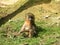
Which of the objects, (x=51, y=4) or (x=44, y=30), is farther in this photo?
(x=51, y=4)

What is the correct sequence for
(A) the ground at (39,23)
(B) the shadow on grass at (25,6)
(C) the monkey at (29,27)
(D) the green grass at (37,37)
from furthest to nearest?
(B) the shadow on grass at (25,6), (C) the monkey at (29,27), (A) the ground at (39,23), (D) the green grass at (37,37)

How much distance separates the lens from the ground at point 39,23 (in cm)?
1125

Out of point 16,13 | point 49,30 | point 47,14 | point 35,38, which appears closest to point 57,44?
point 35,38

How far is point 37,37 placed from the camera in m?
11.7

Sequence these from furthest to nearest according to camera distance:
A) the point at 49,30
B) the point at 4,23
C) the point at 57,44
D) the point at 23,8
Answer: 1. the point at 23,8
2. the point at 4,23
3. the point at 49,30
4. the point at 57,44

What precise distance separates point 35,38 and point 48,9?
2982mm

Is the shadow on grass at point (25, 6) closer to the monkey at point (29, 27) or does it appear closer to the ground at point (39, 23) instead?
the ground at point (39, 23)

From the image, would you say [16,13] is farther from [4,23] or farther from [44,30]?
[44,30]

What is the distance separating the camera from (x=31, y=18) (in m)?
11.8

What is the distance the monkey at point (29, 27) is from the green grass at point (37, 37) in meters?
0.25

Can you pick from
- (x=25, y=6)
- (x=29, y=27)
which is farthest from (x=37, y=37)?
(x=25, y=6)

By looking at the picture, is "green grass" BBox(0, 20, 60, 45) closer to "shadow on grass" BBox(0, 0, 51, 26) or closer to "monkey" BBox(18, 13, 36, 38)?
"monkey" BBox(18, 13, 36, 38)

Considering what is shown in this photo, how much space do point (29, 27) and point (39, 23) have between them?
1.30 meters

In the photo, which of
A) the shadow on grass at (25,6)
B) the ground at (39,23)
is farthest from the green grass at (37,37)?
the shadow on grass at (25,6)
